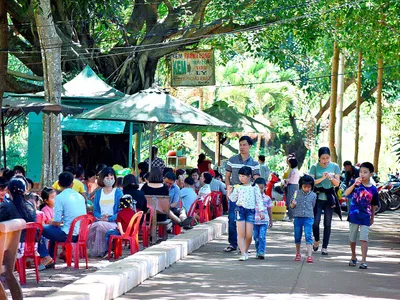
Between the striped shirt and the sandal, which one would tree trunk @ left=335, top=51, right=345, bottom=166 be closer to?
the sandal

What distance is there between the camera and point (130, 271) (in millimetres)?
11062

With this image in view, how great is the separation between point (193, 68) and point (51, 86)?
31.6 ft

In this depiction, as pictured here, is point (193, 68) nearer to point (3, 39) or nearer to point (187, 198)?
point (187, 198)

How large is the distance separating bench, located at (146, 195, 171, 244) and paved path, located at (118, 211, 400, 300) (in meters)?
0.82

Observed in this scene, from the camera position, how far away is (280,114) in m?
51.2

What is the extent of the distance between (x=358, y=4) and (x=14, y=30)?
1025 centimetres

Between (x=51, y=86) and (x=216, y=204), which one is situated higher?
(x=51, y=86)

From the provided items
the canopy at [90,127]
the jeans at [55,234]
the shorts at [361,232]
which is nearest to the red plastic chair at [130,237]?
the jeans at [55,234]

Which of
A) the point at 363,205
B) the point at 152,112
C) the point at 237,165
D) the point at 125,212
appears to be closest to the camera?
the point at 363,205

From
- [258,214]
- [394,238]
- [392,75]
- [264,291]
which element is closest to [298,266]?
[258,214]

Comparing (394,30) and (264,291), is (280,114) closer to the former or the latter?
(394,30)

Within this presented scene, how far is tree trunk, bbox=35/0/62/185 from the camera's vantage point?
19.0 metres

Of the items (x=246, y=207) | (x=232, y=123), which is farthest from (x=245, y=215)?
(x=232, y=123)

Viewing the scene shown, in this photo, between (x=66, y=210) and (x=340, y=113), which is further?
(x=340, y=113)
